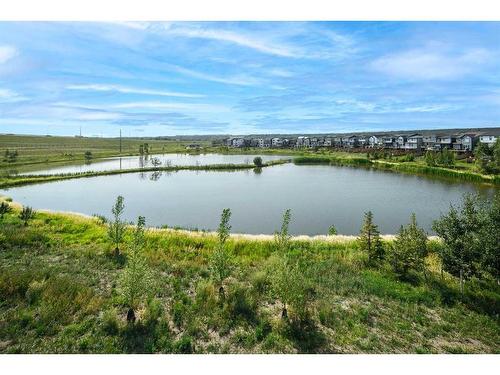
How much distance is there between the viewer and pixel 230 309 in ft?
42.1

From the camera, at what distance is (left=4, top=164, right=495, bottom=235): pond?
3138 cm

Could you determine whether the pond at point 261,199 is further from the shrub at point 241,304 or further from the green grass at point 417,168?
the shrub at point 241,304

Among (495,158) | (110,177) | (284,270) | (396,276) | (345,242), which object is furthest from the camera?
(110,177)

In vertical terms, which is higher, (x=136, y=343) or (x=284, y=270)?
(x=284, y=270)

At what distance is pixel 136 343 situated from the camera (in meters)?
10.6

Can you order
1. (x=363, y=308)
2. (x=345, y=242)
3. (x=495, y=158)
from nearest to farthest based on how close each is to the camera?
(x=363, y=308) < (x=345, y=242) < (x=495, y=158)

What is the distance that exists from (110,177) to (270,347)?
5894 cm

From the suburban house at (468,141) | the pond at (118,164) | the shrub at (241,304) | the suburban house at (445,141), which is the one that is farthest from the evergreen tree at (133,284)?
the suburban house at (445,141)

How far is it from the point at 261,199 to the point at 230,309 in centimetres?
2917

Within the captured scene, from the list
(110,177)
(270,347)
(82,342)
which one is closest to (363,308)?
(270,347)

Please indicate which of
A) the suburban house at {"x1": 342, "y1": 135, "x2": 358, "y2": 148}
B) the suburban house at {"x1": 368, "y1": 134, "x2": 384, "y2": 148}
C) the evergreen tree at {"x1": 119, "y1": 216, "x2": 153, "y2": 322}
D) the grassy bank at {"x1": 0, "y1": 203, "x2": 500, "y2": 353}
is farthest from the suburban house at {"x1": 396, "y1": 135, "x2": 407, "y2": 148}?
the evergreen tree at {"x1": 119, "y1": 216, "x2": 153, "y2": 322}

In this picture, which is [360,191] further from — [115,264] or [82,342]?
[82,342]

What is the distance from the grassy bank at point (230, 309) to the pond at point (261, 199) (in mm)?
11499

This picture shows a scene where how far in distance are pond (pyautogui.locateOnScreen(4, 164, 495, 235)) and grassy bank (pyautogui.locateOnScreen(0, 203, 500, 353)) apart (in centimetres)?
1150
